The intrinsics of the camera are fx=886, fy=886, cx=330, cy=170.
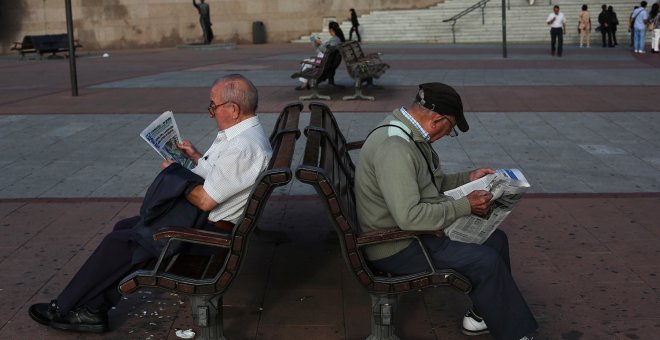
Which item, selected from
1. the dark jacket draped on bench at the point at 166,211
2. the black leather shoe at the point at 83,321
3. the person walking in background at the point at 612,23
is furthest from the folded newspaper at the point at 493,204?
the person walking in background at the point at 612,23

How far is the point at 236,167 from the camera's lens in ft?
13.7

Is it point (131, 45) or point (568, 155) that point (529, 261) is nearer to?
point (568, 155)

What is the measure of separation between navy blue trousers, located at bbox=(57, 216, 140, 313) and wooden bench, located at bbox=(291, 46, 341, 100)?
9.23 metres

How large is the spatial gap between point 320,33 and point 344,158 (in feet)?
94.3

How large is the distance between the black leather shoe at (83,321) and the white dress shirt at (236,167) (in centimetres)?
78

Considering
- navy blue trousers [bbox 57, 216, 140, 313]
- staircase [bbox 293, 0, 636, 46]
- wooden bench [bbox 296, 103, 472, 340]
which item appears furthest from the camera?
staircase [bbox 293, 0, 636, 46]

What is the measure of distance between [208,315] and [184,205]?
21.3 inches

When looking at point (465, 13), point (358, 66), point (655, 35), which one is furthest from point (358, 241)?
point (465, 13)

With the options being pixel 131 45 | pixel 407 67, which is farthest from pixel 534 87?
pixel 131 45

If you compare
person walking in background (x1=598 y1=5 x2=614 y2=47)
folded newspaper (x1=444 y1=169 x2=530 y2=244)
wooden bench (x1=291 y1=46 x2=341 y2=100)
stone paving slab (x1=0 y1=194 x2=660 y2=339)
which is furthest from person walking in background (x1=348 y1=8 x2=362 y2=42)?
folded newspaper (x1=444 y1=169 x2=530 y2=244)

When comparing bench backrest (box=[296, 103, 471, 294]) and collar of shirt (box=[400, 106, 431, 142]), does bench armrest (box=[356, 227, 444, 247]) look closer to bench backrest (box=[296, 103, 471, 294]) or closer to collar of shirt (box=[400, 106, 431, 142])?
bench backrest (box=[296, 103, 471, 294])

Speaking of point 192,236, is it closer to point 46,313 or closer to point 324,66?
point 46,313

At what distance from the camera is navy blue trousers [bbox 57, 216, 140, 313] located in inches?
169

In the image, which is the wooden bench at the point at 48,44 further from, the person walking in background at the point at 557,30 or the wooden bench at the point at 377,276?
the wooden bench at the point at 377,276
